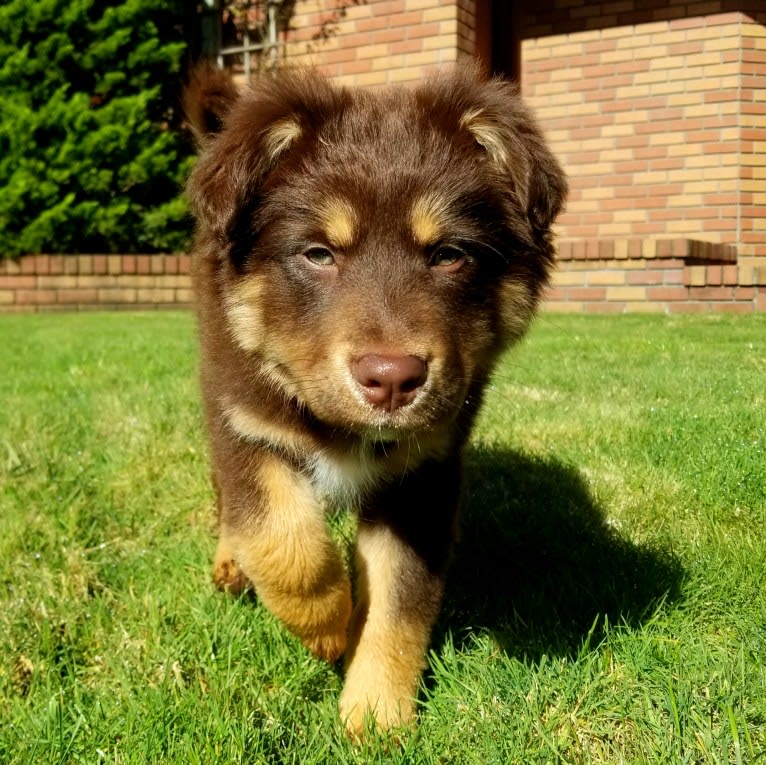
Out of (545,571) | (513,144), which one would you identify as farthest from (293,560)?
(513,144)

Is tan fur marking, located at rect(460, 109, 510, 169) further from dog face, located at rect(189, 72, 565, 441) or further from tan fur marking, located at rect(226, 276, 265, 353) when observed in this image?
tan fur marking, located at rect(226, 276, 265, 353)

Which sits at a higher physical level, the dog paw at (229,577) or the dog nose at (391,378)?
the dog nose at (391,378)

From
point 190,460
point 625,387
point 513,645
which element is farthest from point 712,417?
point 190,460

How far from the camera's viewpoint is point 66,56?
33.6 feet

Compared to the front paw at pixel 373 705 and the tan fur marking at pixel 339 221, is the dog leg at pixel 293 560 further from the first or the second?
the tan fur marking at pixel 339 221

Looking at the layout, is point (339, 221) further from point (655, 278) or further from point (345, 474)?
point (655, 278)

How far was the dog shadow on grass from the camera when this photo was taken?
7.39 ft

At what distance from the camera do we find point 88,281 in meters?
10.6

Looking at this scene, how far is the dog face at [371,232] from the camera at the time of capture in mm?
1941

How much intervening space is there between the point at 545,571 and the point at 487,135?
4.26ft

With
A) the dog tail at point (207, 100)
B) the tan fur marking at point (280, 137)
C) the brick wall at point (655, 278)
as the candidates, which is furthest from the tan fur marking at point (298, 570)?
the brick wall at point (655, 278)

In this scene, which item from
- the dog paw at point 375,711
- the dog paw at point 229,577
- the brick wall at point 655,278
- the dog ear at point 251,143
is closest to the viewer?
the dog paw at point 375,711

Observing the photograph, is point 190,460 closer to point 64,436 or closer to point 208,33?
point 64,436

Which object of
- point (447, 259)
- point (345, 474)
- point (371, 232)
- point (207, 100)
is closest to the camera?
point (371, 232)
